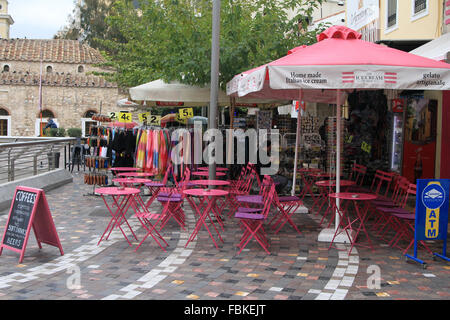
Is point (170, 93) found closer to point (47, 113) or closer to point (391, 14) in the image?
point (391, 14)

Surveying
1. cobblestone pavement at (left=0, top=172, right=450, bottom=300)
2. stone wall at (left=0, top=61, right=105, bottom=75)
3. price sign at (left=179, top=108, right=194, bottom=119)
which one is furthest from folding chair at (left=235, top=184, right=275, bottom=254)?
stone wall at (left=0, top=61, right=105, bottom=75)

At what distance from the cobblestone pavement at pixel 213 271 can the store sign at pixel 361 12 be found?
10.1 metres

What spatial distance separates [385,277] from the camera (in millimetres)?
5414

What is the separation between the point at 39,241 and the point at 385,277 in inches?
173

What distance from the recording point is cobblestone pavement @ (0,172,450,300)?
4.88 m

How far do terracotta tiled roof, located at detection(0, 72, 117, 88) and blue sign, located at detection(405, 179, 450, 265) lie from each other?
92.2 feet

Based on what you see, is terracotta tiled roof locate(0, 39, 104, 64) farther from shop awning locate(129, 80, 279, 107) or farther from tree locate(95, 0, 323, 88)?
shop awning locate(129, 80, 279, 107)

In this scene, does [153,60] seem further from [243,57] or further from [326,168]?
[326,168]

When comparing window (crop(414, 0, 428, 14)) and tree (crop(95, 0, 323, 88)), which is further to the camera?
window (crop(414, 0, 428, 14))

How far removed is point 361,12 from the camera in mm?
16281

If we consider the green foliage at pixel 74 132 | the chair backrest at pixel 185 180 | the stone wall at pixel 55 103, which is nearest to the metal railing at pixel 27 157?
the chair backrest at pixel 185 180

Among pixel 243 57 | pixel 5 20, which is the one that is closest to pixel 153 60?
pixel 243 57

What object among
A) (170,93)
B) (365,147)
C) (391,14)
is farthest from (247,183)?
(391,14)

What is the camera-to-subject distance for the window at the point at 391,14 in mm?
13930
